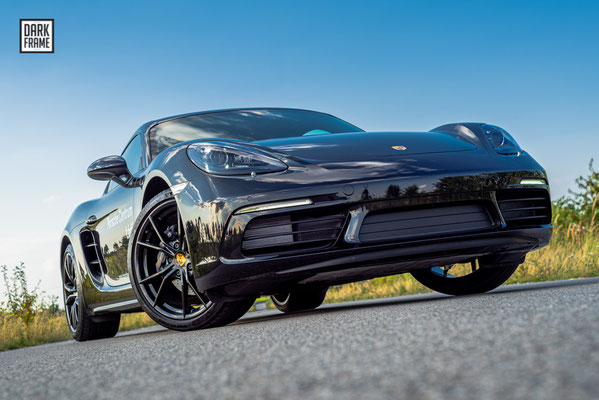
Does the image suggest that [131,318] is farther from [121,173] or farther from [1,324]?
[121,173]

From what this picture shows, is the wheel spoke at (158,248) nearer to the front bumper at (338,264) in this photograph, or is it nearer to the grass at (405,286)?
the front bumper at (338,264)

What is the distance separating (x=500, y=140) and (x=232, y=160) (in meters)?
1.58

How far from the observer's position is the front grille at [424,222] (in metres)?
3.09

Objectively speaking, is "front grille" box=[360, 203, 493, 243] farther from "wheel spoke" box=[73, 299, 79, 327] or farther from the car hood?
"wheel spoke" box=[73, 299, 79, 327]

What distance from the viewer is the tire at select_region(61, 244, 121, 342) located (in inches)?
198

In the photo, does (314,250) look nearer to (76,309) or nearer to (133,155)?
(133,155)

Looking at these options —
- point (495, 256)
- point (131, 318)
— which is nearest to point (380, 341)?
point (495, 256)

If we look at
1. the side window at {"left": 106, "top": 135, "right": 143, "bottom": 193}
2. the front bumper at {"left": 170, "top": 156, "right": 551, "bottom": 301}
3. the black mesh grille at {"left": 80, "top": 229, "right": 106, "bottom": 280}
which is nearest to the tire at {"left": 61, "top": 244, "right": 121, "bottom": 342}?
the black mesh grille at {"left": 80, "top": 229, "right": 106, "bottom": 280}

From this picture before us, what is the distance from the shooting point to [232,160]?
3240 millimetres

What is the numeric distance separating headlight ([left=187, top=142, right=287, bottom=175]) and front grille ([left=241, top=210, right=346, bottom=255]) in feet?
0.84

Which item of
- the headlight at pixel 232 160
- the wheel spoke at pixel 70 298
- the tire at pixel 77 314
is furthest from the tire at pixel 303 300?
the headlight at pixel 232 160

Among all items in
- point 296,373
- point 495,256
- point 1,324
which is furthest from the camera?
point 1,324

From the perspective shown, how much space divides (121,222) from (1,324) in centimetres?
329

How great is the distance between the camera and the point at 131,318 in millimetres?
8805
